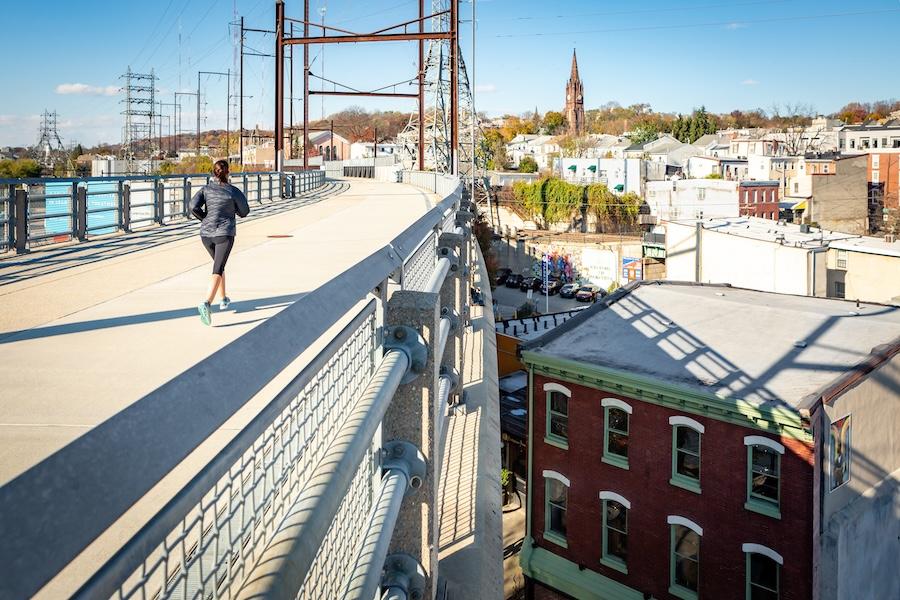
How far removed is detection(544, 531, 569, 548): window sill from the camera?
69.4ft

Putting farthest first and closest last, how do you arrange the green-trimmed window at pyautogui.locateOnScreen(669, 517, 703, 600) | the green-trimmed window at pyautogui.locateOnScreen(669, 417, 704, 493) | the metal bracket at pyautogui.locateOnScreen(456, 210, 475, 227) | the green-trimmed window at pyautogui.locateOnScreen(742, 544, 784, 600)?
the green-trimmed window at pyautogui.locateOnScreen(669, 517, 703, 600) → the green-trimmed window at pyautogui.locateOnScreen(669, 417, 704, 493) → the green-trimmed window at pyautogui.locateOnScreen(742, 544, 784, 600) → the metal bracket at pyautogui.locateOnScreen(456, 210, 475, 227)

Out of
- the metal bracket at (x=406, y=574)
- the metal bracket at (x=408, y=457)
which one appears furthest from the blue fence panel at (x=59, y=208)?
the metal bracket at (x=406, y=574)

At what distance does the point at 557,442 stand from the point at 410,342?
18367 millimetres

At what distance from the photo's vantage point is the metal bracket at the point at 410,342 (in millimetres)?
3564

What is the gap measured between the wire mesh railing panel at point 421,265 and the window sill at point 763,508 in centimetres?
1233

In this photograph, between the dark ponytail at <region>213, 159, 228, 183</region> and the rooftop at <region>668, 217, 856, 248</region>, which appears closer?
the dark ponytail at <region>213, 159, 228, 183</region>

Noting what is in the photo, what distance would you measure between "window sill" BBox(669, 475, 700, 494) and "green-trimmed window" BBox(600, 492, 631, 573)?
1.60m

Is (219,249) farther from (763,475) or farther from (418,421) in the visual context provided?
(763,475)

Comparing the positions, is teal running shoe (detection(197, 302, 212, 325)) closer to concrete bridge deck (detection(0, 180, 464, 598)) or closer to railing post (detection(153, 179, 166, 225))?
concrete bridge deck (detection(0, 180, 464, 598))

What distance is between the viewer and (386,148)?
402ft

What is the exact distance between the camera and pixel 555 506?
21594 millimetres

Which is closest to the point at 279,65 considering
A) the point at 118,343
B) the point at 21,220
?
the point at 21,220

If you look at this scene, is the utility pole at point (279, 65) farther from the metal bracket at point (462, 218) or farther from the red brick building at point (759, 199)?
the red brick building at point (759, 199)

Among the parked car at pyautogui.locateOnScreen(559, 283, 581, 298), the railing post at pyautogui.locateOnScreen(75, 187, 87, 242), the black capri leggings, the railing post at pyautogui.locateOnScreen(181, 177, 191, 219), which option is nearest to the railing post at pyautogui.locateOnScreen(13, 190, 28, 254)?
the railing post at pyautogui.locateOnScreen(75, 187, 87, 242)
